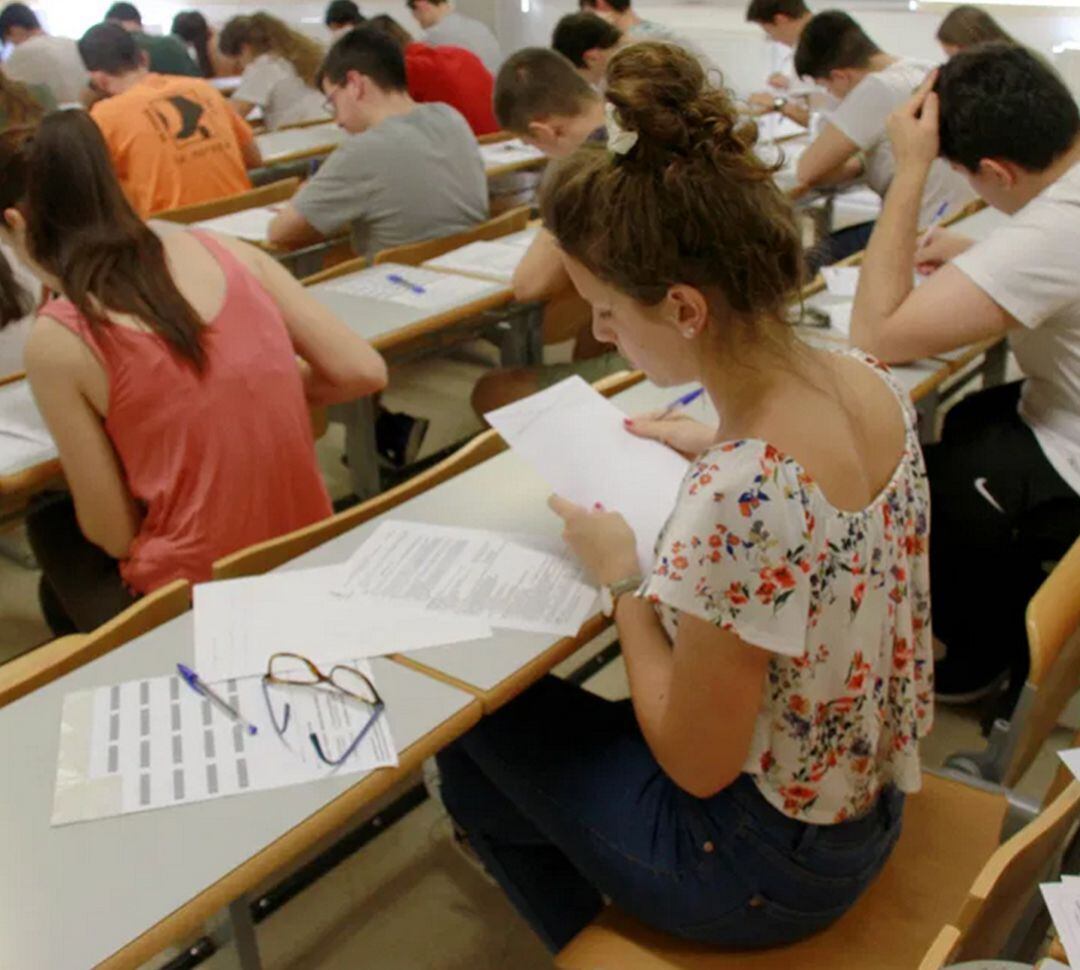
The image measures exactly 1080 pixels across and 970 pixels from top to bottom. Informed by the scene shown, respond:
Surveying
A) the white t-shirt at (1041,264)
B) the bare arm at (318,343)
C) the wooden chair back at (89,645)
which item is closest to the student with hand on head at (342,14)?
the bare arm at (318,343)

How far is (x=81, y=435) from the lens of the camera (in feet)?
5.90

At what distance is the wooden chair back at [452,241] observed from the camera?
318 cm

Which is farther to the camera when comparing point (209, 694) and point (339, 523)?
point (339, 523)

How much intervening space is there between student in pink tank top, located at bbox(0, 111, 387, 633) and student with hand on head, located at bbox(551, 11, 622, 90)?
9.51 feet

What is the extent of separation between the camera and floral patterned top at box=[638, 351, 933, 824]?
1030mm

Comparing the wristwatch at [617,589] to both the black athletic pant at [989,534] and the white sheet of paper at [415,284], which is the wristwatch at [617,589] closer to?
the black athletic pant at [989,534]

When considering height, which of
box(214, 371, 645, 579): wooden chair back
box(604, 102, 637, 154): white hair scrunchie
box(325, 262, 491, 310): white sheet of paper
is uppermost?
box(604, 102, 637, 154): white hair scrunchie

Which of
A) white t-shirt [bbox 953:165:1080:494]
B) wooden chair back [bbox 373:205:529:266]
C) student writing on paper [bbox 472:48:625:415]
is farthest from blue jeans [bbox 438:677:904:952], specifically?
wooden chair back [bbox 373:205:529:266]

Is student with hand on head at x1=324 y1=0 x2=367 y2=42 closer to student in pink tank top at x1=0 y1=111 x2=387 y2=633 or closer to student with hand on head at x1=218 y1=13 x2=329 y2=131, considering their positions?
student with hand on head at x1=218 y1=13 x2=329 y2=131

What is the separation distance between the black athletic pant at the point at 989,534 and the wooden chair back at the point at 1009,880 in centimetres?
113

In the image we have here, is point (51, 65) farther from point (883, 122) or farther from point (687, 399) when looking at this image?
point (687, 399)

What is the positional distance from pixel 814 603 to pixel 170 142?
3588 millimetres

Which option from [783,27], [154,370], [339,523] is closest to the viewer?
[339,523]

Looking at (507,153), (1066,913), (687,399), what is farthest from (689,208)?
(507,153)
